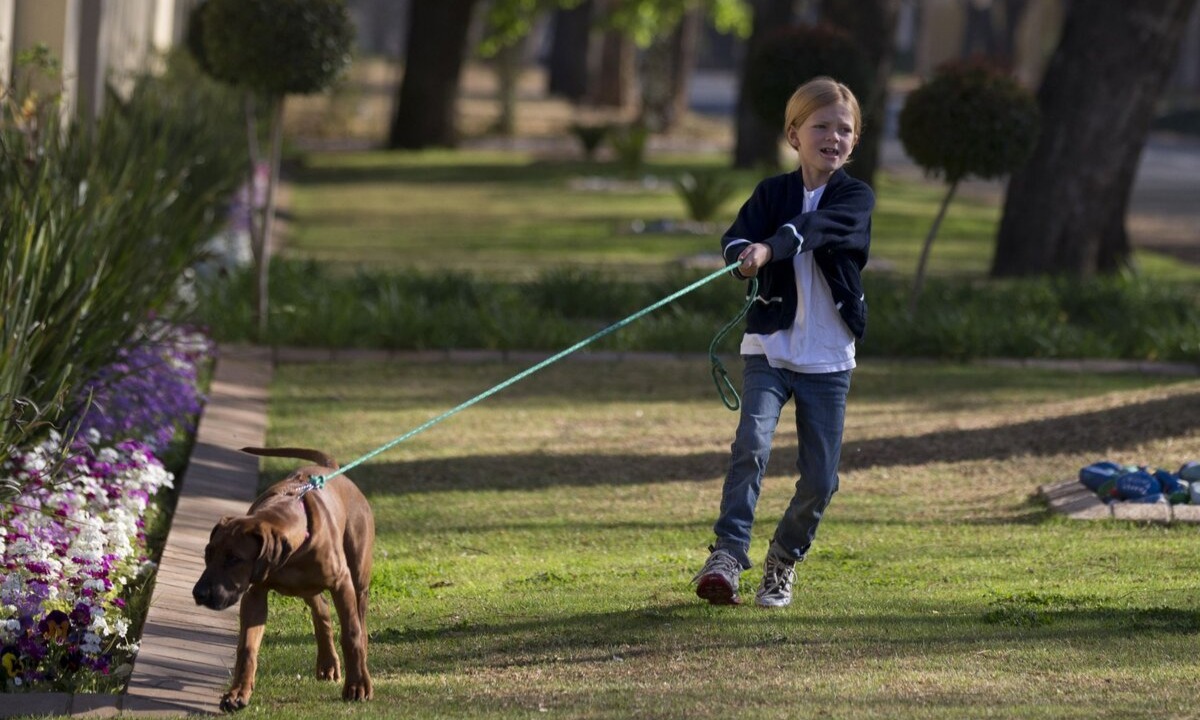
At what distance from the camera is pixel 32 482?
6.02 m


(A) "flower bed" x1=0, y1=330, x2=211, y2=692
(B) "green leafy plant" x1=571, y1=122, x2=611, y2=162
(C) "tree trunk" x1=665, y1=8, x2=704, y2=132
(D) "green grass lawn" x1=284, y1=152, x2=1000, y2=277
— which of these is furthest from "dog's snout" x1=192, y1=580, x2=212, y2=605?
(C) "tree trunk" x1=665, y1=8, x2=704, y2=132

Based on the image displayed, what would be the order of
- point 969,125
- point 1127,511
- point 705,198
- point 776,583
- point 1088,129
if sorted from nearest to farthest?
point 776,583
point 1127,511
point 969,125
point 1088,129
point 705,198

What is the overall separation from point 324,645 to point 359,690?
0.22 metres

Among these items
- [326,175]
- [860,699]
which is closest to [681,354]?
[860,699]

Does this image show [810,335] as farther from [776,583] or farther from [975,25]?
[975,25]

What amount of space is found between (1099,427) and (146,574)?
16.0ft

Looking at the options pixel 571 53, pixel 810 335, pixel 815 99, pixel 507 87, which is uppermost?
pixel 815 99

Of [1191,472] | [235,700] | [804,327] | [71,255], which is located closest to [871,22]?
[1191,472]

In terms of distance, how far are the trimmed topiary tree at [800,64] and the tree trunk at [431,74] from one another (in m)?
16.2

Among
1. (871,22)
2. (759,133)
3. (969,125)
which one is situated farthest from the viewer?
(759,133)

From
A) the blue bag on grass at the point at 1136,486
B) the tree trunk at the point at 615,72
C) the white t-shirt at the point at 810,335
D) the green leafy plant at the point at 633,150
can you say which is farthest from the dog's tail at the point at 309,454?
the tree trunk at the point at 615,72

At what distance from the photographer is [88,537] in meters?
6.12

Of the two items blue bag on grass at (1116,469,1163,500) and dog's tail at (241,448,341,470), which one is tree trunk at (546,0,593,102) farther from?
dog's tail at (241,448,341,470)

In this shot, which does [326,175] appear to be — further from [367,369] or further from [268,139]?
[367,369]
